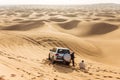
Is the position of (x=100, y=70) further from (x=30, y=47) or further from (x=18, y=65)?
(x=30, y=47)

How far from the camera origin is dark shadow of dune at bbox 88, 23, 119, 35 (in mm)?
49362

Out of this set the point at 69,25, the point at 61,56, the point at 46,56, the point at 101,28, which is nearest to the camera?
the point at 61,56

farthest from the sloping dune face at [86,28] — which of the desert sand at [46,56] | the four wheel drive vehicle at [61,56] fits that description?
the four wheel drive vehicle at [61,56]

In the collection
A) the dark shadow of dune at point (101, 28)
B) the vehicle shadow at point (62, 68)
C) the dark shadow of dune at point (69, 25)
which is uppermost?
the dark shadow of dune at point (69, 25)

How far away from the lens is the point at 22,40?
2797cm

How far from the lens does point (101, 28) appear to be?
52094 mm

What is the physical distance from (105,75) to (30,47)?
1099 cm

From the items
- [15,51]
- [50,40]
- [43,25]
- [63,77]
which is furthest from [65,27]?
[63,77]

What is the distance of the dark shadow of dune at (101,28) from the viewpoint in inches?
1943

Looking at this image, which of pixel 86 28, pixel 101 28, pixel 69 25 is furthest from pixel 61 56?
pixel 69 25

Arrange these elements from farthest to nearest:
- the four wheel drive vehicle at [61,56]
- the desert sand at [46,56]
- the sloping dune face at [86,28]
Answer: the sloping dune face at [86,28]
the four wheel drive vehicle at [61,56]
the desert sand at [46,56]

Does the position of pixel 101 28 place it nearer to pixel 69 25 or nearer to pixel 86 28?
pixel 86 28

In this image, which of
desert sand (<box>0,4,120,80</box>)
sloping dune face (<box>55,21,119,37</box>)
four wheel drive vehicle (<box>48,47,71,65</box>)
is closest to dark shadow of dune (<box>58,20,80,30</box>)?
sloping dune face (<box>55,21,119,37</box>)

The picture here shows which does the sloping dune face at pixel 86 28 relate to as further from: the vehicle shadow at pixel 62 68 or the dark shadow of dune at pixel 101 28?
the vehicle shadow at pixel 62 68
